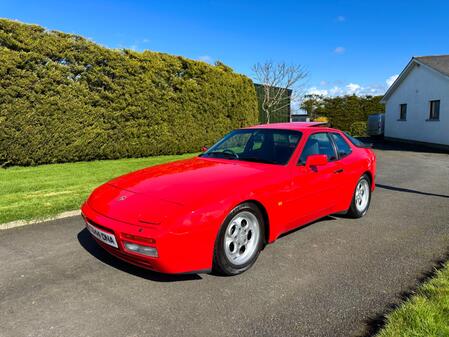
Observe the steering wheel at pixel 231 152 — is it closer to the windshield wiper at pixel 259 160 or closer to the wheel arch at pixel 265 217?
the windshield wiper at pixel 259 160

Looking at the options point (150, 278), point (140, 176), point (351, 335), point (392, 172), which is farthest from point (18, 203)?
point (392, 172)

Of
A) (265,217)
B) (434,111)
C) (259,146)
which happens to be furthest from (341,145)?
(434,111)

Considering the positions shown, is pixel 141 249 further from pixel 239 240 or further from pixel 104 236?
pixel 239 240

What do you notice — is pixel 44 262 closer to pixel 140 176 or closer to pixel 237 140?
pixel 140 176

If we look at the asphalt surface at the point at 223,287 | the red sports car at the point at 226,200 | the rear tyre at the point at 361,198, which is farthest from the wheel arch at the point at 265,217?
the rear tyre at the point at 361,198

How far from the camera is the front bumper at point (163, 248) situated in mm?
2951

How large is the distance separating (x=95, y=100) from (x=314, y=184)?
333 inches

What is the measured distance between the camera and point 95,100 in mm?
10844

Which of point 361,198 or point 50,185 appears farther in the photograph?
point 50,185

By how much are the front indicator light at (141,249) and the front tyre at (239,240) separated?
566 millimetres

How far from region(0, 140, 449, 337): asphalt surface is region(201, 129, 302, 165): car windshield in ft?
3.51

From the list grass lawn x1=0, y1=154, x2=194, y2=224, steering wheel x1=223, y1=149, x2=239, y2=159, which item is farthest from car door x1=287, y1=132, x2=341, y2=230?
grass lawn x1=0, y1=154, x2=194, y2=224

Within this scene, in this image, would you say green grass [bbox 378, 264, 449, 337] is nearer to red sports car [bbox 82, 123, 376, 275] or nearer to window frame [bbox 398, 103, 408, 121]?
red sports car [bbox 82, 123, 376, 275]

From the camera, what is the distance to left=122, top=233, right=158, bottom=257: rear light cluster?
297 cm
